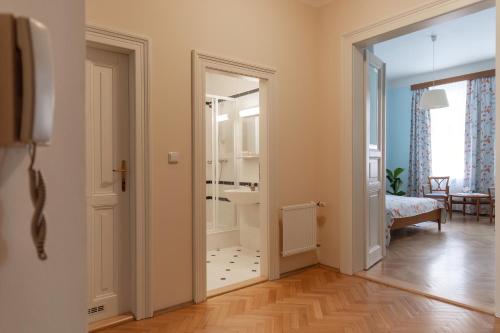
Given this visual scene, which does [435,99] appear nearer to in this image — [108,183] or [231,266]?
[231,266]

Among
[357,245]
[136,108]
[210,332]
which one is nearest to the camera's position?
[210,332]

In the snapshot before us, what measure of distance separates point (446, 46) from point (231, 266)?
546 centimetres

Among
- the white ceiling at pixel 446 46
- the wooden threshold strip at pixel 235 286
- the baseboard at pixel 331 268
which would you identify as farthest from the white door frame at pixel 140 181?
the white ceiling at pixel 446 46

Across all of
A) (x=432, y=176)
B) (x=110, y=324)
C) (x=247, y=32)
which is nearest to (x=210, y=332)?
(x=110, y=324)

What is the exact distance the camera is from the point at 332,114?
3807 mm

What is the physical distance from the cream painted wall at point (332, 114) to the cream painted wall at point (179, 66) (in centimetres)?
54

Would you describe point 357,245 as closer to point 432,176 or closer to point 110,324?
point 110,324

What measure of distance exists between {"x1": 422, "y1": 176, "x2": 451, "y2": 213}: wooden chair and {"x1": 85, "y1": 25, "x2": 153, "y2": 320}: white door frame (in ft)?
21.4

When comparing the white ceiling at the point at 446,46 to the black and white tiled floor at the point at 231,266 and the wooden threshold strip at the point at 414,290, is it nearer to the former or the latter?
the wooden threshold strip at the point at 414,290

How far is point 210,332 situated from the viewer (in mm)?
2430

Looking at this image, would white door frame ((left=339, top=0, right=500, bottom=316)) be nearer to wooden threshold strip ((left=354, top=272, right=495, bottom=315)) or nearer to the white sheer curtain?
wooden threshold strip ((left=354, top=272, right=495, bottom=315))

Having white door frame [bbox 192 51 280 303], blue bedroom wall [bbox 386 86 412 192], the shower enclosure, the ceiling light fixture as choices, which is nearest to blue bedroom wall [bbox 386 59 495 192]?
blue bedroom wall [bbox 386 86 412 192]

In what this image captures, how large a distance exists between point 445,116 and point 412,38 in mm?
2738

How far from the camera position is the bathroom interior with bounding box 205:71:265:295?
4.75m
